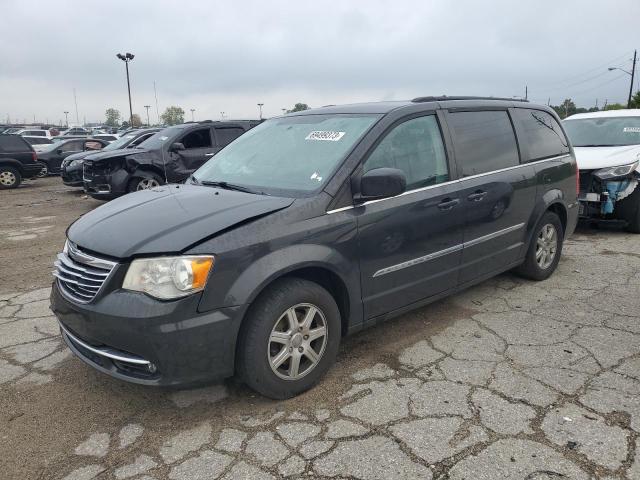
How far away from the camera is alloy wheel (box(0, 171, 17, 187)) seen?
1418 centimetres

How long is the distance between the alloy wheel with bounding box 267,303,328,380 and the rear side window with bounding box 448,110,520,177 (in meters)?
1.77

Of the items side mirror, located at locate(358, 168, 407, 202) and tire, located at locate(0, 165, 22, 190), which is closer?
side mirror, located at locate(358, 168, 407, 202)

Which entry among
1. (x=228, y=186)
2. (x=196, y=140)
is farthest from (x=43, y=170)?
(x=228, y=186)

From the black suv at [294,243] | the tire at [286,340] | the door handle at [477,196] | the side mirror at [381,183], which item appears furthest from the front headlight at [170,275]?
the door handle at [477,196]

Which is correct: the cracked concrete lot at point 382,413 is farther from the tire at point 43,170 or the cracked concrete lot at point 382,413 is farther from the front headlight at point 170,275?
the tire at point 43,170

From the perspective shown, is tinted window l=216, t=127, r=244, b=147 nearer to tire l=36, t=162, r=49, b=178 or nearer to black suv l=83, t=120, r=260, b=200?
black suv l=83, t=120, r=260, b=200

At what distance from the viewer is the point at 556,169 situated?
4.90m

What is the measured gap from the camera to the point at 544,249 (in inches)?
198

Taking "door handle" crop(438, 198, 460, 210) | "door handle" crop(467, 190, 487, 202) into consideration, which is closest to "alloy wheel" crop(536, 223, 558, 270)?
"door handle" crop(467, 190, 487, 202)

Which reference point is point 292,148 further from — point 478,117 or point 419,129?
point 478,117

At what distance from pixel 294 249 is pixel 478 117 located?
2.27 metres

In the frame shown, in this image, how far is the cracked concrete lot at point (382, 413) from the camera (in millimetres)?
2422

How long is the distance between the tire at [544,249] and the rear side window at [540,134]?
626mm

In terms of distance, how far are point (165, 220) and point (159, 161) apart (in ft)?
25.8
